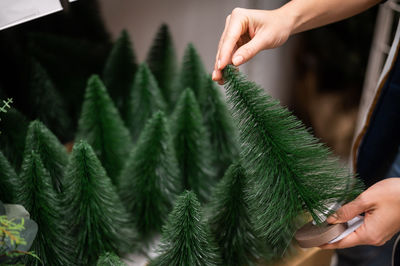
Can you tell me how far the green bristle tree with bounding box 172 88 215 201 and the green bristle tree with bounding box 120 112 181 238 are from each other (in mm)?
29

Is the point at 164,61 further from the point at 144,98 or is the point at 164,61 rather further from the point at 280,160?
the point at 280,160

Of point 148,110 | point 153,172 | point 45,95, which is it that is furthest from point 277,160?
point 45,95

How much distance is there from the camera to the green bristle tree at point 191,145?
566 mm

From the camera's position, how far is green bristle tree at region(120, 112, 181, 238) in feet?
1.69

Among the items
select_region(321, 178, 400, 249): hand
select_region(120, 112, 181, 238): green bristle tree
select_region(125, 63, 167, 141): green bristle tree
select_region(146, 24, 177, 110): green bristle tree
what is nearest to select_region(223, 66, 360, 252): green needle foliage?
select_region(321, 178, 400, 249): hand

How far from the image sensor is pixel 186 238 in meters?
0.39

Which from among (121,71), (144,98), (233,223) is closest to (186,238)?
(233,223)

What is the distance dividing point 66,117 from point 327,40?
92 centimetres

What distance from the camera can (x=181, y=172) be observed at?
23.1 inches

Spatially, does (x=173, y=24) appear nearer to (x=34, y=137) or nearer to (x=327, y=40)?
(x=34, y=137)

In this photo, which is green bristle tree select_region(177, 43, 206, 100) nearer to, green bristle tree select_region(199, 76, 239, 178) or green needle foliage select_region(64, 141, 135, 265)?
green bristle tree select_region(199, 76, 239, 178)

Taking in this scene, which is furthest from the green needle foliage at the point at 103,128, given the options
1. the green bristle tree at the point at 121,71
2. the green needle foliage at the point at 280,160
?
the green needle foliage at the point at 280,160

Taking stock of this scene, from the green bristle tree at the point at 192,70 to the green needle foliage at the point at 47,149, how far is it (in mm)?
289

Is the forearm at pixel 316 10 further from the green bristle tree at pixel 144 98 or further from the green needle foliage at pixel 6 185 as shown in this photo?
the green needle foliage at pixel 6 185
